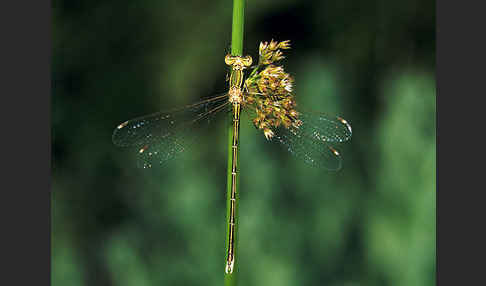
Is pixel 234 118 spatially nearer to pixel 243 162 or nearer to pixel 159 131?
pixel 159 131

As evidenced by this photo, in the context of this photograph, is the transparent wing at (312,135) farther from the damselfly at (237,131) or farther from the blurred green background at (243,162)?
the blurred green background at (243,162)

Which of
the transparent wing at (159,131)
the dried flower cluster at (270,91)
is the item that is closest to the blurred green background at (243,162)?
the transparent wing at (159,131)

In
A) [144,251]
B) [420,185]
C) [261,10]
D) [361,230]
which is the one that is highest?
[261,10]

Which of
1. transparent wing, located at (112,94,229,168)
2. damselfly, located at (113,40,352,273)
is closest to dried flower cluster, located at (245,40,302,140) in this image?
damselfly, located at (113,40,352,273)

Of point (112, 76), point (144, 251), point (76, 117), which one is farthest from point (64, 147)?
point (144, 251)

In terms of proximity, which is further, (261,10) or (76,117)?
(76,117)

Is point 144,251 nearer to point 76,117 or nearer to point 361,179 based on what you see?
point 76,117

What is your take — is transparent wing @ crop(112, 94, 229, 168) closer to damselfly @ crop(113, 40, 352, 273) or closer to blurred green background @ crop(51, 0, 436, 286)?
damselfly @ crop(113, 40, 352, 273)
